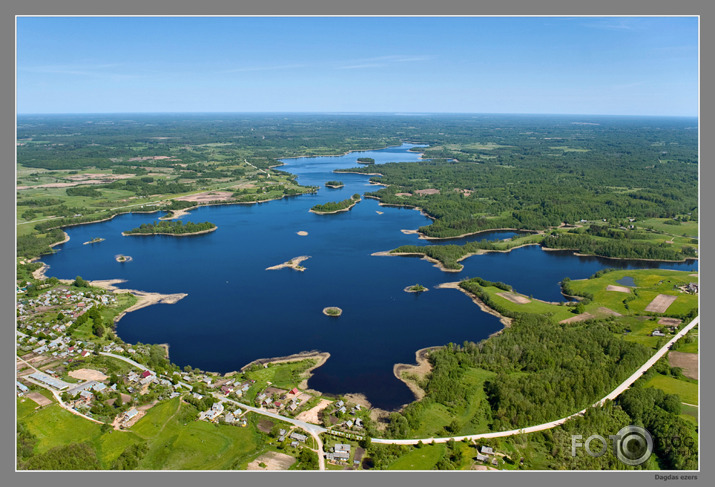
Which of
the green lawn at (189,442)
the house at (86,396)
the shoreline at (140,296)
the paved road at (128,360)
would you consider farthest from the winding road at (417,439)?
the shoreline at (140,296)

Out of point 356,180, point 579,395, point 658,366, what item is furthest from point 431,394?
point 356,180

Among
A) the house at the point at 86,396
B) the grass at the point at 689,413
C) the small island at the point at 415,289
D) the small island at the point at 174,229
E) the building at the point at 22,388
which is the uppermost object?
the small island at the point at 174,229

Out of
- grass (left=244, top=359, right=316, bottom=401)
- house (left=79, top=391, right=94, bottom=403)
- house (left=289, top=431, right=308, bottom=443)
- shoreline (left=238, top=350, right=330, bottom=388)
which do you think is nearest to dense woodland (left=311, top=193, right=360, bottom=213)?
shoreline (left=238, top=350, right=330, bottom=388)

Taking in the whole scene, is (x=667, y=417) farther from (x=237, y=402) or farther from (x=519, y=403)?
(x=237, y=402)

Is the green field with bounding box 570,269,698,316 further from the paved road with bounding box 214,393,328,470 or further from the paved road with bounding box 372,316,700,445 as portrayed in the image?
the paved road with bounding box 214,393,328,470

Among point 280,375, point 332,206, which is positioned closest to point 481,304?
point 280,375

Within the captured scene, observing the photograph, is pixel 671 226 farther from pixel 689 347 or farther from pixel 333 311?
pixel 333 311

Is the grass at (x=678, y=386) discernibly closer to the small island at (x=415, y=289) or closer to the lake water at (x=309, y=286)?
the lake water at (x=309, y=286)
